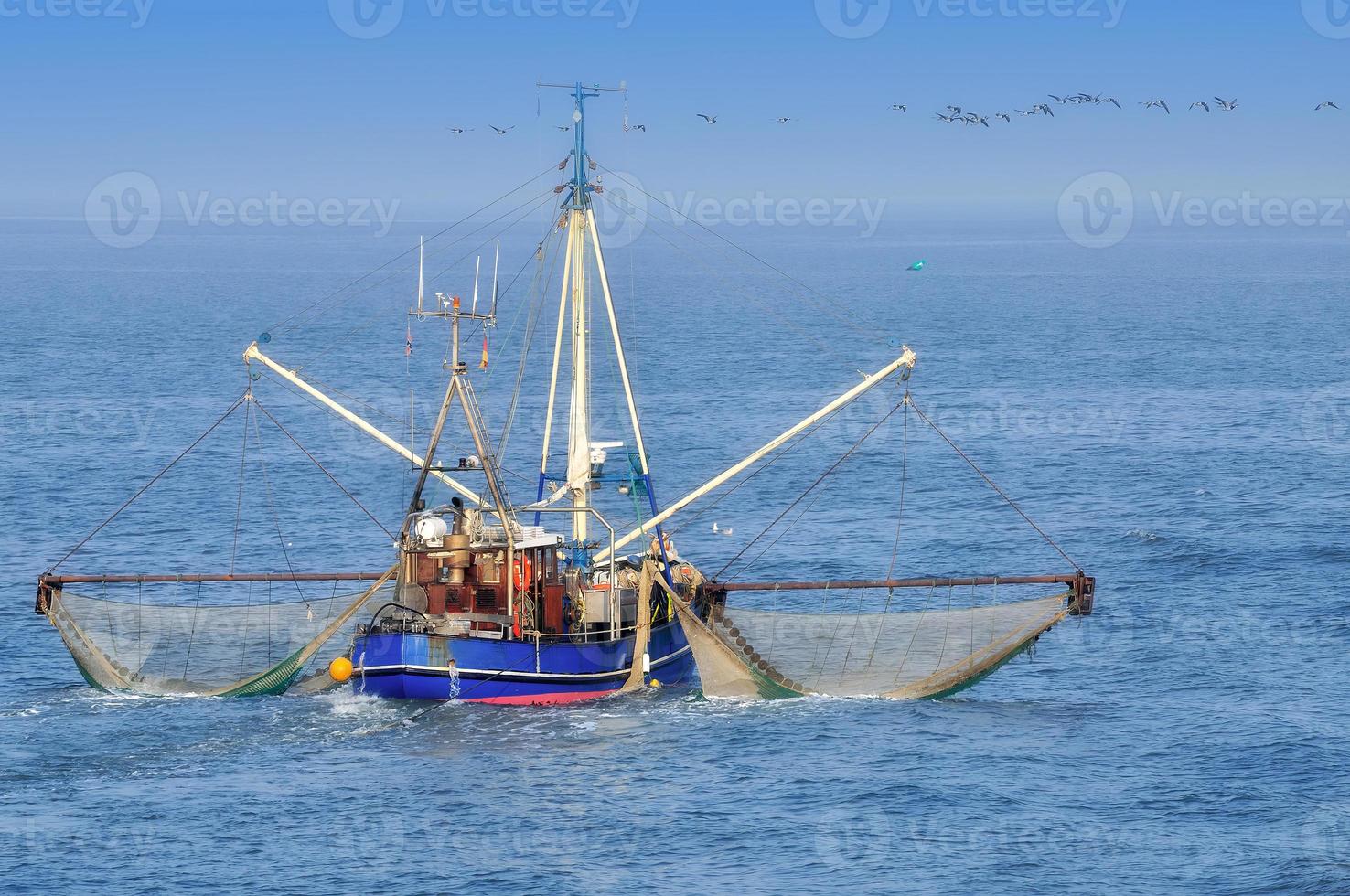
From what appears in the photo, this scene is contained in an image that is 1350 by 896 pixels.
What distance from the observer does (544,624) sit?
65.4 m

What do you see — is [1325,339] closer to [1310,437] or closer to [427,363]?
[1310,437]

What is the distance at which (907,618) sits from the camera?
6950 cm

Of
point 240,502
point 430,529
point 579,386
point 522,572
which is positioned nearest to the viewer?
point 522,572

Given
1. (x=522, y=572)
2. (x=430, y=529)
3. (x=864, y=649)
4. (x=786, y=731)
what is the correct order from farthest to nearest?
1. (x=864, y=649)
2. (x=430, y=529)
3. (x=522, y=572)
4. (x=786, y=731)

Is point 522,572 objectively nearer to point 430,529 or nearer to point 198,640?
point 430,529

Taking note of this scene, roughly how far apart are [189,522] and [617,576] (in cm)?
3749

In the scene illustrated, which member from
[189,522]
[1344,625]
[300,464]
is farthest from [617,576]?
[300,464]

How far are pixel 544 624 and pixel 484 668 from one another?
3160 millimetres

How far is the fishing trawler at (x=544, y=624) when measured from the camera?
6334cm

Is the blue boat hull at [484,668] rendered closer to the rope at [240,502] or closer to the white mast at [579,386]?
the white mast at [579,386]

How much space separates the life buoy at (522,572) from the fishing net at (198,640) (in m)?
4.29

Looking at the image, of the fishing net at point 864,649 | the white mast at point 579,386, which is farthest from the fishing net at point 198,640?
the fishing net at point 864,649

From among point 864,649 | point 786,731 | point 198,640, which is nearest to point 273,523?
point 198,640

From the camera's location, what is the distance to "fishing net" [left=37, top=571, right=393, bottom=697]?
2525 inches
